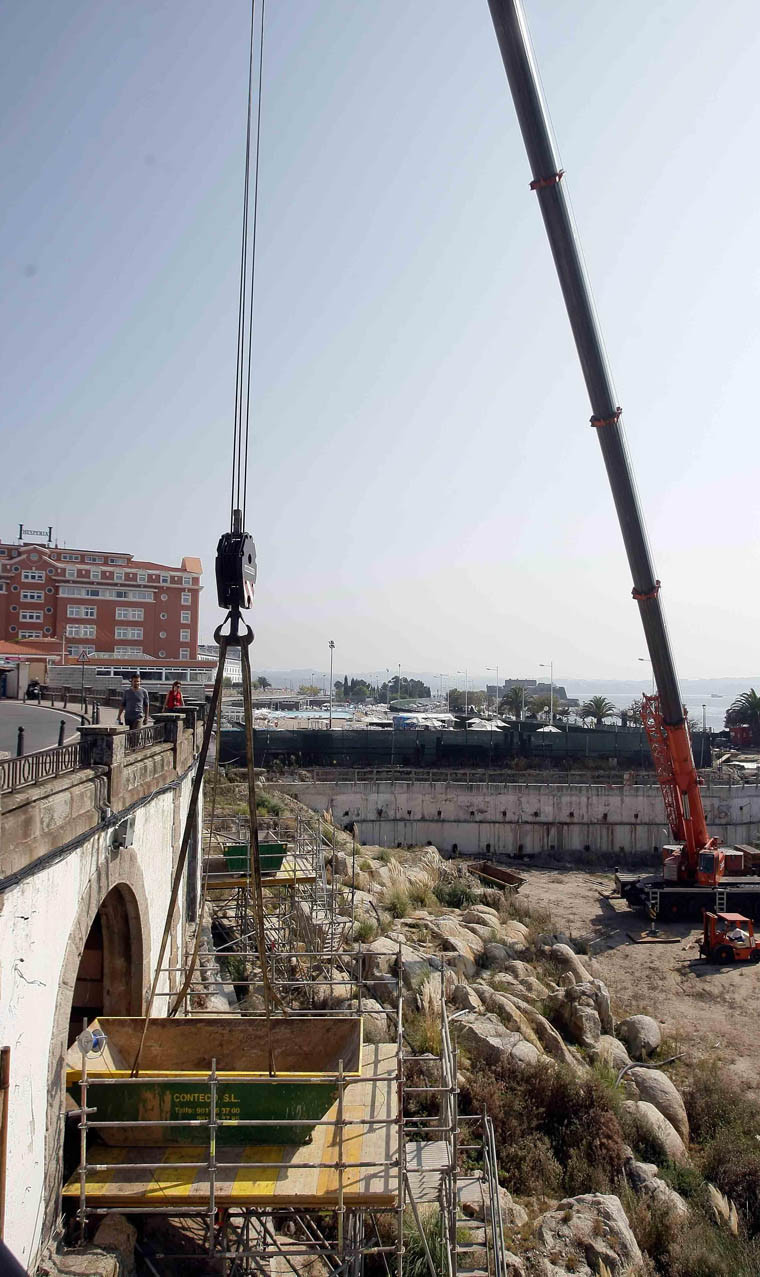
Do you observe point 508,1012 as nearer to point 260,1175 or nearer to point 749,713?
point 260,1175

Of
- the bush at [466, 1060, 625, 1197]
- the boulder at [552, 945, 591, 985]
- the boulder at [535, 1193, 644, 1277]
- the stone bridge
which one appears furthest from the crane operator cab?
the stone bridge

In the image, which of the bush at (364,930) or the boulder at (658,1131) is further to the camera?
the bush at (364,930)

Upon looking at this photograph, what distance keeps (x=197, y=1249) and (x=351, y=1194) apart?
2.60 m

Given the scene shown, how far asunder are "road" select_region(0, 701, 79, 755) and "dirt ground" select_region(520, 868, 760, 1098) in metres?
14.4

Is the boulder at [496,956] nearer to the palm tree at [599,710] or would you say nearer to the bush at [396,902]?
the bush at [396,902]

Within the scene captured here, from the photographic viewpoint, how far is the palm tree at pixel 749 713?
62781 millimetres

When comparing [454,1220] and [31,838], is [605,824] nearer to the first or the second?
[454,1220]

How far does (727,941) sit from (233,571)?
22.0 m

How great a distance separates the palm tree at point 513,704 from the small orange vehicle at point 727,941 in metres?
65.1

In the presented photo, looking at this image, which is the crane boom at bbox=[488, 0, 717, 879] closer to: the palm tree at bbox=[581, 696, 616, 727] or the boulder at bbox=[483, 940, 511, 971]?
the boulder at bbox=[483, 940, 511, 971]

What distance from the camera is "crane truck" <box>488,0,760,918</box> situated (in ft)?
65.8

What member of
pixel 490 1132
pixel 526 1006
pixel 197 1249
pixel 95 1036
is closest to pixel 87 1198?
pixel 95 1036

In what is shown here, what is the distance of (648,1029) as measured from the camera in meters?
17.0

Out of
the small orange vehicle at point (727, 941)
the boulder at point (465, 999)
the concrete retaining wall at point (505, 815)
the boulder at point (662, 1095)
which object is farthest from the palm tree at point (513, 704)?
the boulder at point (662, 1095)
